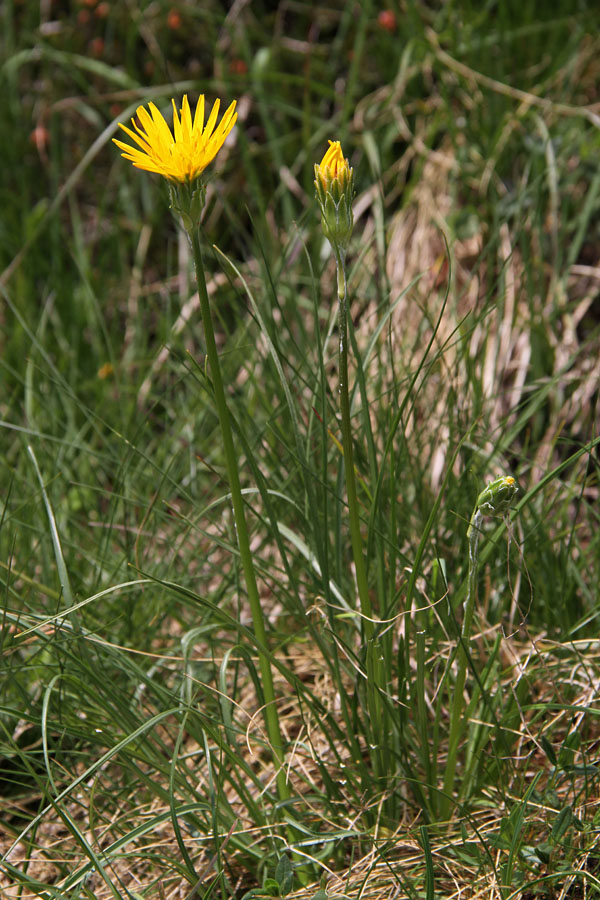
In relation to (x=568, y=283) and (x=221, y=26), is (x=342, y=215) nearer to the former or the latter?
(x=568, y=283)

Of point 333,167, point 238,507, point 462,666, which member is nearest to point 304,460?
point 238,507

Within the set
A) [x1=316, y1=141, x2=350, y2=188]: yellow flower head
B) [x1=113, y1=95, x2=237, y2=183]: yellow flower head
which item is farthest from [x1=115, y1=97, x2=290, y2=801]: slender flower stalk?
[x1=316, y1=141, x2=350, y2=188]: yellow flower head

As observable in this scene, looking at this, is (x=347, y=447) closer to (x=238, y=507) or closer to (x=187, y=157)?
(x=238, y=507)

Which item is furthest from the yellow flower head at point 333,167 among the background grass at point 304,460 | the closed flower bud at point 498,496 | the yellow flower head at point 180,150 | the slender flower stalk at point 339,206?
Answer: the closed flower bud at point 498,496

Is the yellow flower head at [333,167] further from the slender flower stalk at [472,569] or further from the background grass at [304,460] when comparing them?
the slender flower stalk at [472,569]

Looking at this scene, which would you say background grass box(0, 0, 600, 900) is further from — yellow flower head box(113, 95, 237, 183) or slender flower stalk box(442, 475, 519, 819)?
yellow flower head box(113, 95, 237, 183)
